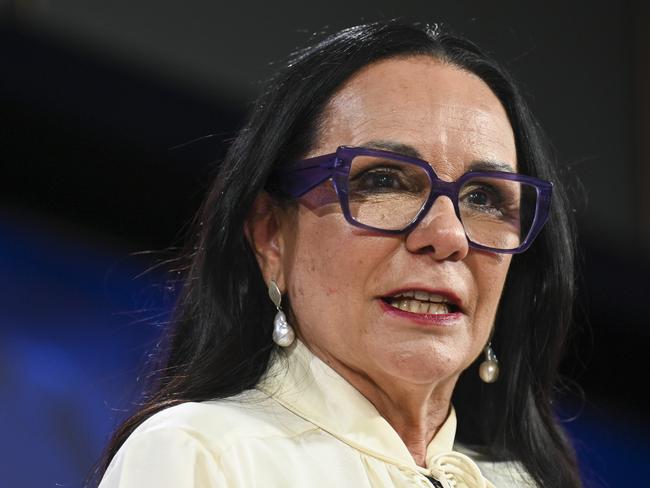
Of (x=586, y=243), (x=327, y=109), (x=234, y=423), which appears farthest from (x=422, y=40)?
(x=586, y=243)

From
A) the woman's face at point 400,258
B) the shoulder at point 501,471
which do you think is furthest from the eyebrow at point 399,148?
the shoulder at point 501,471

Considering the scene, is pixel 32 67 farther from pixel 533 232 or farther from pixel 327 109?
pixel 533 232

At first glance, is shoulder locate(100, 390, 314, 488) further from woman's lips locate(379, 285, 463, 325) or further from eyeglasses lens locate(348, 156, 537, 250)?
eyeglasses lens locate(348, 156, 537, 250)

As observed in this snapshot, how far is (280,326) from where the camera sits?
5.35 ft

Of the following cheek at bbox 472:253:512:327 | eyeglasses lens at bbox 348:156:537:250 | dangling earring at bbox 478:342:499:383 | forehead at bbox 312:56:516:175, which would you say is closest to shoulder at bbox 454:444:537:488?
dangling earring at bbox 478:342:499:383

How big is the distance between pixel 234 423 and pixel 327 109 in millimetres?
507

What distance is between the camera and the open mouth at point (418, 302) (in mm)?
1537

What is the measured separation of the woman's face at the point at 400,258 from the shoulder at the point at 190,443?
0.55 feet

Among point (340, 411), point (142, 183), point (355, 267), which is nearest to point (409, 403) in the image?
point (340, 411)

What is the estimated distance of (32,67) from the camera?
96.0 inches

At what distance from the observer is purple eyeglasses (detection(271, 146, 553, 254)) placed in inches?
A: 60.8

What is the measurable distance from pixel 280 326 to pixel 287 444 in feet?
0.71

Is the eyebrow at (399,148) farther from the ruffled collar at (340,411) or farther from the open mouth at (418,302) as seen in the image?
the ruffled collar at (340,411)

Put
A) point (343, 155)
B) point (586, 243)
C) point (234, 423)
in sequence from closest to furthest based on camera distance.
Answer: point (234, 423), point (343, 155), point (586, 243)
